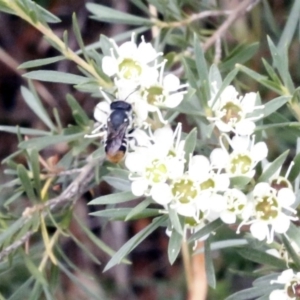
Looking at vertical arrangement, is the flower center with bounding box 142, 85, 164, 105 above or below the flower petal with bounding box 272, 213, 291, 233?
above

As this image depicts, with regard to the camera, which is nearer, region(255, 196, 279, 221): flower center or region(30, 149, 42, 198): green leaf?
region(255, 196, 279, 221): flower center

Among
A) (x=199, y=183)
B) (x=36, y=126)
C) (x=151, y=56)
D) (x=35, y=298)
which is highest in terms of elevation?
(x=151, y=56)

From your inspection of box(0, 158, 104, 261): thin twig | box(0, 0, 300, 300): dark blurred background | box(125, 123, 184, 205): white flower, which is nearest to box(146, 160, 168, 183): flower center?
box(125, 123, 184, 205): white flower

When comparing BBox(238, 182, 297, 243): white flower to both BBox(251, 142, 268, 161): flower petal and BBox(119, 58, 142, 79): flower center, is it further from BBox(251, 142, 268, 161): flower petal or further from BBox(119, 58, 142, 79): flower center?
BBox(119, 58, 142, 79): flower center

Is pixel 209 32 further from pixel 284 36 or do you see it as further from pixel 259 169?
pixel 259 169

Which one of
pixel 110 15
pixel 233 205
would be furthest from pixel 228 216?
pixel 110 15

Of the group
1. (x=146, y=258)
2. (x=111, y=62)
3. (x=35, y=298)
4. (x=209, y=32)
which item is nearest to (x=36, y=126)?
(x=146, y=258)
